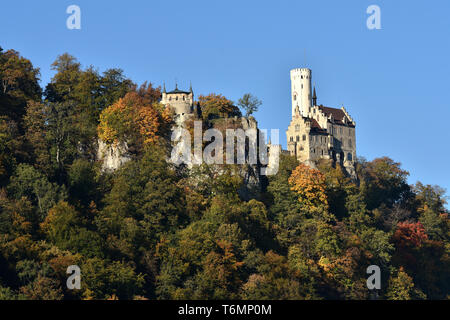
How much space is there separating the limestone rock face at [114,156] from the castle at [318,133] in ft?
73.1

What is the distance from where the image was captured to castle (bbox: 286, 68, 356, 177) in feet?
382

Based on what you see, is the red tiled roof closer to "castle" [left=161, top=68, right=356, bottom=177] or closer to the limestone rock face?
"castle" [left=161, top=68, right=356, bottom=177]

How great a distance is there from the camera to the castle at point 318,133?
4579 inches

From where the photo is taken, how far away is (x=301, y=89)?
13138 centimetres

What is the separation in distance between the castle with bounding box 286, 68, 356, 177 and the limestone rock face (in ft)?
73.1

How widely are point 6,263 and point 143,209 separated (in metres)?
15.6

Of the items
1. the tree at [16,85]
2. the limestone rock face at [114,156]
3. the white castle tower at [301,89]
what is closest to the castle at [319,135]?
the white castle tower at [301,89]

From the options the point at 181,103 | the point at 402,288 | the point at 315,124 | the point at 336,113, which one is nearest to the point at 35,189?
the point at 181,103

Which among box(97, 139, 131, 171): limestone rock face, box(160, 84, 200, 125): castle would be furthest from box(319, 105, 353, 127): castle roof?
box(97, 139, 131, 171): limestone rock face

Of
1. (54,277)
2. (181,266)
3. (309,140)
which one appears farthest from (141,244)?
(309,140)

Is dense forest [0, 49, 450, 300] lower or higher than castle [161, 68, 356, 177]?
lower

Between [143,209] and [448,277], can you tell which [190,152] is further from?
[448,277]

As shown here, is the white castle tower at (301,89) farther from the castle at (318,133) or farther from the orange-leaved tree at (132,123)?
the orange-leaved tree at (132,123)

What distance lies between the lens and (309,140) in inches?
4584
